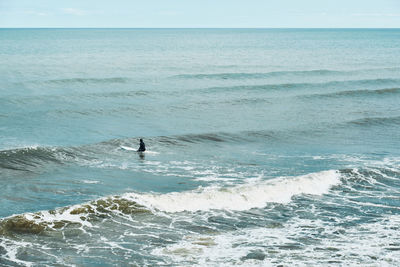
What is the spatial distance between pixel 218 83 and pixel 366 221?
120ft

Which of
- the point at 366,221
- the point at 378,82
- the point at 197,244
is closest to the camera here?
the point at 197,244

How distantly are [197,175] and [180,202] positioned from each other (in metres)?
4.06

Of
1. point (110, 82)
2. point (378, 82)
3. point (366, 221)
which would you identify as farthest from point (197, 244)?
point (378, 82)

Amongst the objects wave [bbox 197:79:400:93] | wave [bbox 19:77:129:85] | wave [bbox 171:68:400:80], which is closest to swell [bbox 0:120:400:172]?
wave [bbox 197:79:400:93]

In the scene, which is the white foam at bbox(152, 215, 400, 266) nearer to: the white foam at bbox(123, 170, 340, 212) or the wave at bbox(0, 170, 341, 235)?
the white foam at bbox(123, 170, 340, 212)

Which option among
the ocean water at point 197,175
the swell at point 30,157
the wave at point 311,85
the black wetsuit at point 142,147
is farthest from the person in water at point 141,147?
the wave at point 311,85

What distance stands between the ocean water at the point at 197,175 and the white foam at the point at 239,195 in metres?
0.08

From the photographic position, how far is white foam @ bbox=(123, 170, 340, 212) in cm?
2058

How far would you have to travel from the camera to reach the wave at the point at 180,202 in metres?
18.1

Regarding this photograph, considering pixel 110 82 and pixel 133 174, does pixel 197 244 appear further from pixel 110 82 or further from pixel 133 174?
pixel 110 82

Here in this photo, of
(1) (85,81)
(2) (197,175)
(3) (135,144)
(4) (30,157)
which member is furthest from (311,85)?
(4) (30,157)

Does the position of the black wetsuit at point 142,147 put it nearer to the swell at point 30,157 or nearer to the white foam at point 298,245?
the swell at point 30,157

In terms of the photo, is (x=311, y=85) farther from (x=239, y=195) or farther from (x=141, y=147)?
(x=239, y=195)

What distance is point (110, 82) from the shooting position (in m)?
52.3
